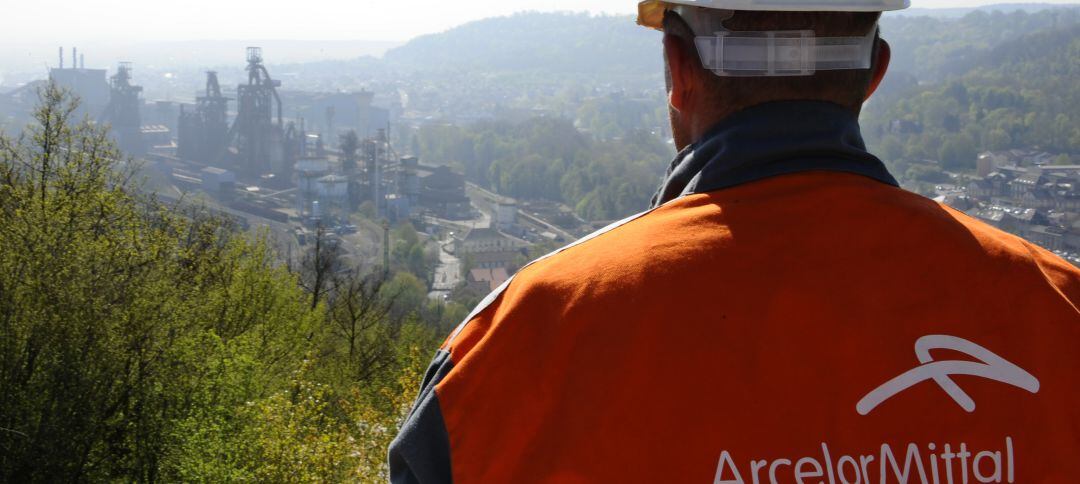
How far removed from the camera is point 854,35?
4.98ft

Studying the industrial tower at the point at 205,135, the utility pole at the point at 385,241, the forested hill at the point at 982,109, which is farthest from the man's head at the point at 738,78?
the industrial tower at the point at 205,135

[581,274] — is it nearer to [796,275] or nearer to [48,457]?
[796,275]

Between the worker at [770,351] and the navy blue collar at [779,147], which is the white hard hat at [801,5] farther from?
the navy blue collar at [779,147]

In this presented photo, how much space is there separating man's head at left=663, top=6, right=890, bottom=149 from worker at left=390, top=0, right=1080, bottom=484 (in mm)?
45

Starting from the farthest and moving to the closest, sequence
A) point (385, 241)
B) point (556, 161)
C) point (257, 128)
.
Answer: point (556, 161), point (257, 128), point (385, 241)

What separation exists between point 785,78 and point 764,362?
15.8 inches

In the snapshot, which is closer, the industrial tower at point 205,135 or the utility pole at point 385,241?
the utility pole at point 385,241

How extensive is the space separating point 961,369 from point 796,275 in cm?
22

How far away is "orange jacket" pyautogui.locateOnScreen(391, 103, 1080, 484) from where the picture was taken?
1.28 m

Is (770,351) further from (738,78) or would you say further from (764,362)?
(738,78)

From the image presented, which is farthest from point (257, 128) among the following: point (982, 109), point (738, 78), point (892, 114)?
point (738, 78)

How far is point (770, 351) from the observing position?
4.25 feet

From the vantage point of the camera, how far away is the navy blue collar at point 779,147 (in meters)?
1.44

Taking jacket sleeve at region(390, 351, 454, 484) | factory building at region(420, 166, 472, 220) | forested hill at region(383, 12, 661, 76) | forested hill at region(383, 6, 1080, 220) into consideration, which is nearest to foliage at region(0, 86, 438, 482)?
jacket sleeve at region(390, 351, 454, 484)
